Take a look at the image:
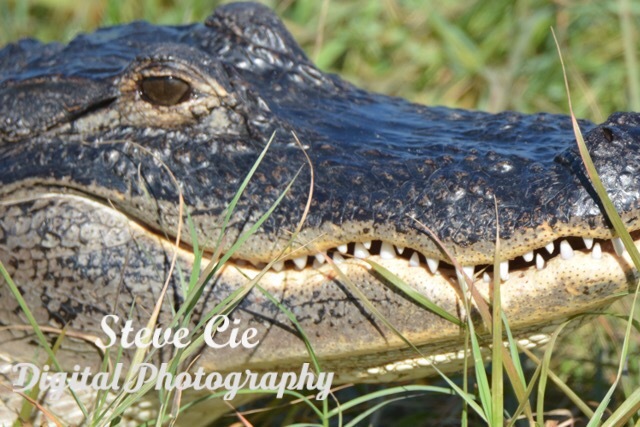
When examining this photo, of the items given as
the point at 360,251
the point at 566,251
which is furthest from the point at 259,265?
the point at 566,251

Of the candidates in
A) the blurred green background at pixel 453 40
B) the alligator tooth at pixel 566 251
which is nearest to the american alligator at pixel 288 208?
the alligator tooth at pixel 566 251

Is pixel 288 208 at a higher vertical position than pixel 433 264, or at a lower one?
higher

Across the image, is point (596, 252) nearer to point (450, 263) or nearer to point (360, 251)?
point (450, 263)

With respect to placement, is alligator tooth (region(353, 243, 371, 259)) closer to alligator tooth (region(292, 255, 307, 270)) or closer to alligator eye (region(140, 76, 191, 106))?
alligator tooth (region(292, 255, 307, 270))

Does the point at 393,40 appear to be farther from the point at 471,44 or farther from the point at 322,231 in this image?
the point at 322,231

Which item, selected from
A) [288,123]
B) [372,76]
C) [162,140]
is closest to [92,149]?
[162,140]

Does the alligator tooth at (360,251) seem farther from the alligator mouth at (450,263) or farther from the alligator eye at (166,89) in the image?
the alligator eye at (166,89)
